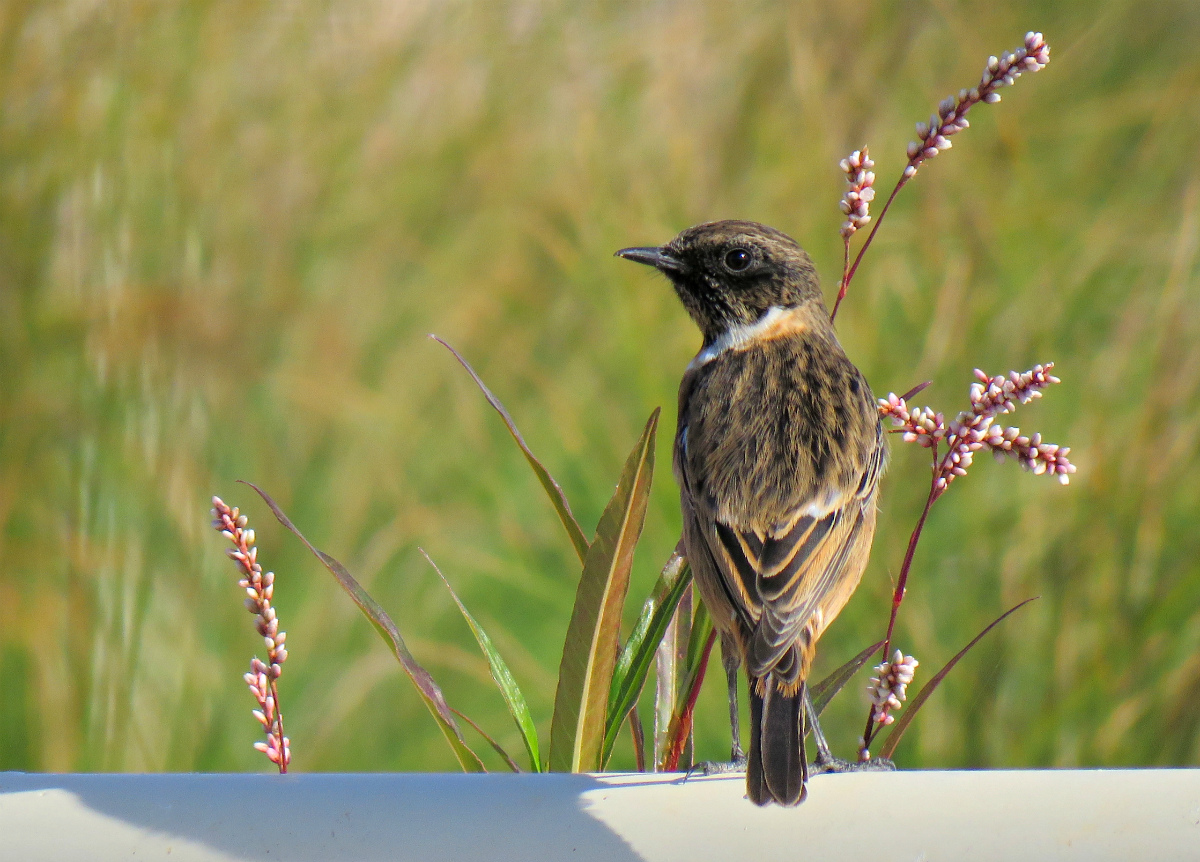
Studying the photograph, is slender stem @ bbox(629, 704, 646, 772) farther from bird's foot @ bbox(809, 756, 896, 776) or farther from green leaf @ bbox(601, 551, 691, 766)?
bird's foot @ bbox(809, 756, 896, 776)

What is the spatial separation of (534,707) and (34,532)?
124cm

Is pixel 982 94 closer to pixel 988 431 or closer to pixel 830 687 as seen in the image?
pixel 988 431

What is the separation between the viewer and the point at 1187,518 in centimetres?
269

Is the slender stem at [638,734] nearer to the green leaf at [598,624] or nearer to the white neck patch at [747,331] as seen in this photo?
the green leaf at [598,624]

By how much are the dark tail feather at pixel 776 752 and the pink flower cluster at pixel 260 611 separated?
53cm

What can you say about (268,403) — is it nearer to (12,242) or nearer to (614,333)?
(12,242)

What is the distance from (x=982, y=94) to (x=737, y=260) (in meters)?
0.71

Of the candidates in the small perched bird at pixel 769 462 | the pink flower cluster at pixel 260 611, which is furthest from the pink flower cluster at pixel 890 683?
the pink flower cluster at pixel 260 611

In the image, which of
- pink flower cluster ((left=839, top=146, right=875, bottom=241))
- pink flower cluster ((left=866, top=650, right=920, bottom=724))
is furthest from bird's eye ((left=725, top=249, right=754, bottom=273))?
pink flower cluster ((left=866, top=650, right=920, bottom=724))

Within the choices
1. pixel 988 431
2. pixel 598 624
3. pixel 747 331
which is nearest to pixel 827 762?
pixel 598 624

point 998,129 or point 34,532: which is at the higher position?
point 998,129

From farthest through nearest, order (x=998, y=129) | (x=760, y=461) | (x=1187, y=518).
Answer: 1. (x=998, y=129)
2. (x=1187, y=518)
3. (x=760, y=461)

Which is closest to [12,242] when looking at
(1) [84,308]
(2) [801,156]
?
(1) [84,308]

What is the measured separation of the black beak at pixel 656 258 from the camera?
2.08 metres
